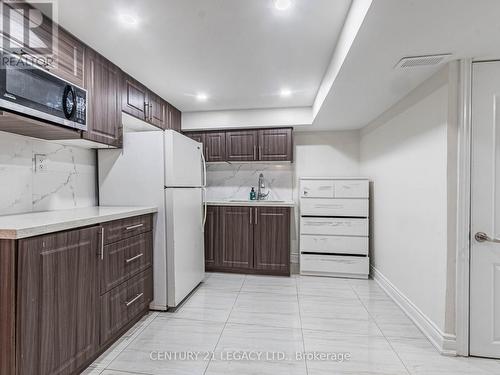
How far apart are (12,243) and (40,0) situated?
53.2 inches

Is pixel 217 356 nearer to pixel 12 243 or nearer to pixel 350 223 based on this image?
pixel 12 243

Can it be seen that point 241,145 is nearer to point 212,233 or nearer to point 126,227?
point 212,233

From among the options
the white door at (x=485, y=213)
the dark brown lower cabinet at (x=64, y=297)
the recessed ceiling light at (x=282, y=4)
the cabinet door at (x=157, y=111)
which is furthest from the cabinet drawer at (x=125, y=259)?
the white door at (x=485, y=213)

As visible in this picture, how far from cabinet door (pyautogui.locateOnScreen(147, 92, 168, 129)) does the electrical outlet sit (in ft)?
3.46

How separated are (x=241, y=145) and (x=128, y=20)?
2175 millimetres

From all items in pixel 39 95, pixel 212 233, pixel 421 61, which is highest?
pixel 421 61

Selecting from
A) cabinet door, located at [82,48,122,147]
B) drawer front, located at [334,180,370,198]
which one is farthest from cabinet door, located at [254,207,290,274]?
cabinet door, located at [82,48,122,147]

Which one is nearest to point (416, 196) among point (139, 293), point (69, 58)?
point (139, 293)

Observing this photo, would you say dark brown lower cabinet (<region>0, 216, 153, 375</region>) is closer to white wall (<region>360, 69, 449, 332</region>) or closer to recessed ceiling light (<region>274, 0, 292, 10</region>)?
recessed ceiling light (<region>274, 0, 292, 10</region>)

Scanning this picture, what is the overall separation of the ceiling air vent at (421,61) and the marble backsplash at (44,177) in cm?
278

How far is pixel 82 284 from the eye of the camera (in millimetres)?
1549

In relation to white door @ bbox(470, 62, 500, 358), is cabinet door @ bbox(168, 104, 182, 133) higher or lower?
higher

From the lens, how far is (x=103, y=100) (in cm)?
212
